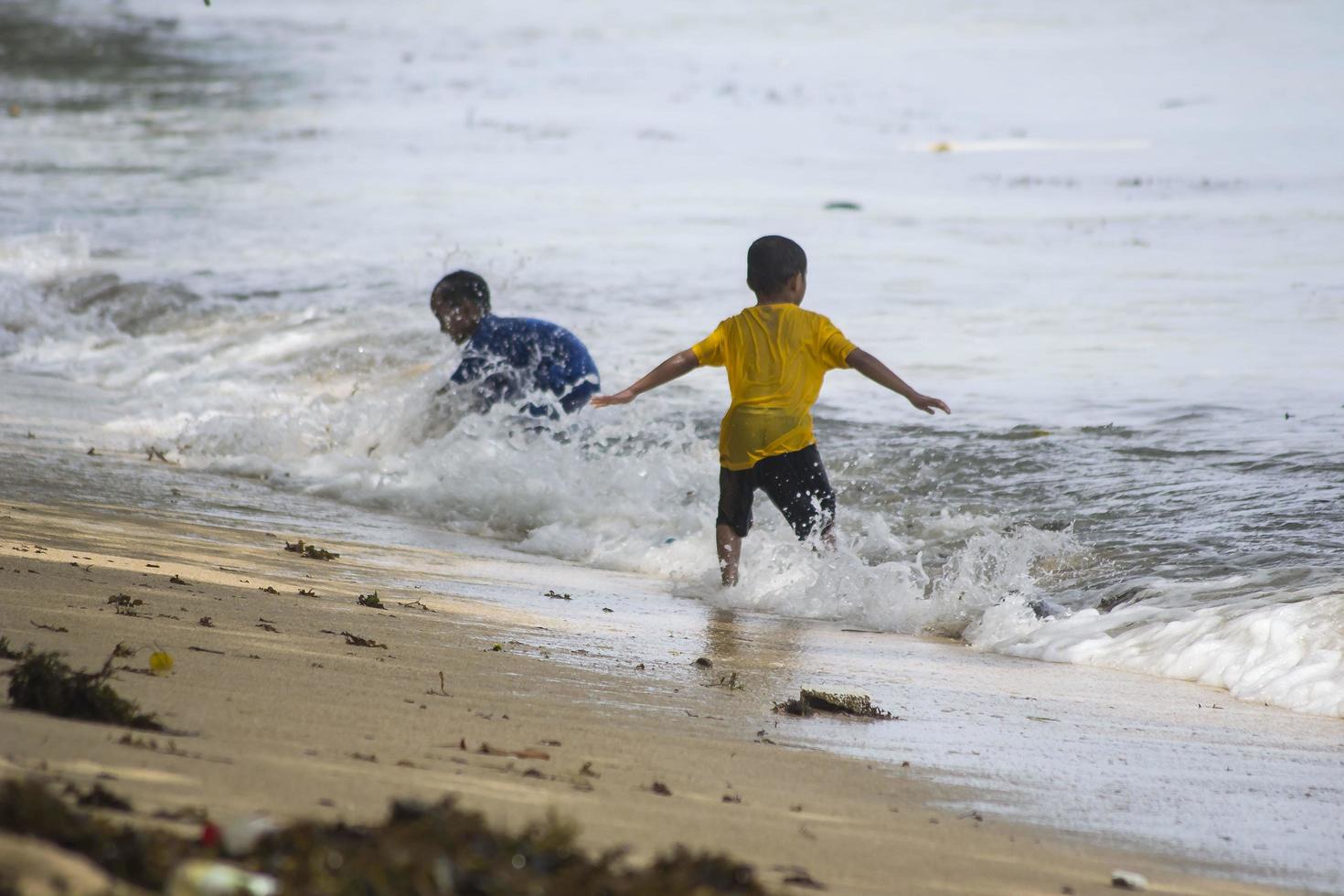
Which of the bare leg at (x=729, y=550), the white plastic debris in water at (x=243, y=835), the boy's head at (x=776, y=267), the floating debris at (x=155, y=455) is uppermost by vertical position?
the boy's head at (x=776, y=267)

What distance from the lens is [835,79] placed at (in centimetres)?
5291

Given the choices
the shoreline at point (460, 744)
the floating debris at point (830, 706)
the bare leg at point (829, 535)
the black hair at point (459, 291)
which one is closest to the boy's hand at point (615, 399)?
the bare leg at point (829, 535)

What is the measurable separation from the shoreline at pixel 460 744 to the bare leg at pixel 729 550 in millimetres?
1594

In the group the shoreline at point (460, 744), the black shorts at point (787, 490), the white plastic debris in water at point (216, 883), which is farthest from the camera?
the black shorts at point (787, 490)

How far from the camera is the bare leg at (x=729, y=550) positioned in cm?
710

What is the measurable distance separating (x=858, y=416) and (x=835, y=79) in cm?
4357

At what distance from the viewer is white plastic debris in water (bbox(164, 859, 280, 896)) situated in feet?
6.82

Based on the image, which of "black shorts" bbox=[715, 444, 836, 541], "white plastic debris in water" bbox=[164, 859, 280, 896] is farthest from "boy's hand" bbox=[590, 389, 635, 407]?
"white plastic debris in water" bbox=[164, 859, 280, 896]

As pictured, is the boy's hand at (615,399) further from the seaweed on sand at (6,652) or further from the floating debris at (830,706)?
the seaweed on sand at (6,652)

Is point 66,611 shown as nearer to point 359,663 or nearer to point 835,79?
point 359,663

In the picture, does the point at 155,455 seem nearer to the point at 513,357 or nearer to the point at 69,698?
the point at 513,357

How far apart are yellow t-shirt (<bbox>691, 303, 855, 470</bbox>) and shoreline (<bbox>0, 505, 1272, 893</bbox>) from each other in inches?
66.5

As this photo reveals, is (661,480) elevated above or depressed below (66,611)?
above

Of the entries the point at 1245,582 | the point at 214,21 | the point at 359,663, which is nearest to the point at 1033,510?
the point at 1245,582
